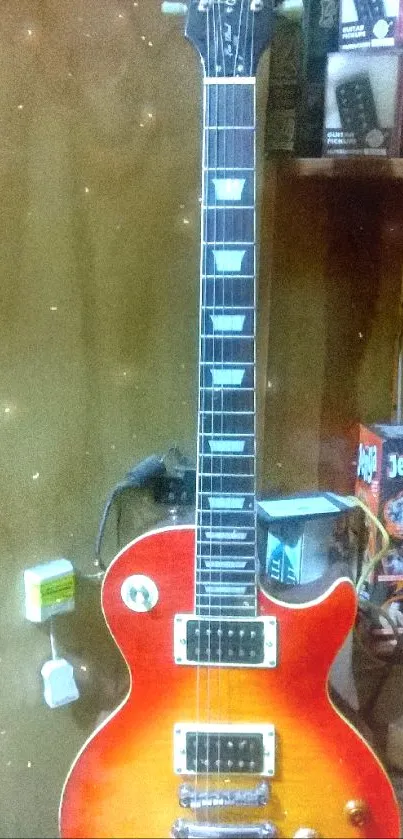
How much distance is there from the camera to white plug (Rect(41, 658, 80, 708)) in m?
1.00

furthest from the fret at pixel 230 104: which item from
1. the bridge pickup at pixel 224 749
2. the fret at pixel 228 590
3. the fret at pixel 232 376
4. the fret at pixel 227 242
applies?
the bridge pickup at pixel 224 749

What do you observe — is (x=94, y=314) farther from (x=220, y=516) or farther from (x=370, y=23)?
(x=370, y=23)

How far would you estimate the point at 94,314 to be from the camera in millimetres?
953

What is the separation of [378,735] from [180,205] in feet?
2.04

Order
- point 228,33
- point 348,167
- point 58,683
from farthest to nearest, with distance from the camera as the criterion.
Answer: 1. point 58,683
2. point 348,167
3. point 228,33

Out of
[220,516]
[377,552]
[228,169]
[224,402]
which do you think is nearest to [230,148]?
[228,169]

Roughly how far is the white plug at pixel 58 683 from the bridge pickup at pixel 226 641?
23cm

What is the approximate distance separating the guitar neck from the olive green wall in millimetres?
136

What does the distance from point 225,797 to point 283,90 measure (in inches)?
28.2

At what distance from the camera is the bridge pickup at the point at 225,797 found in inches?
31.9

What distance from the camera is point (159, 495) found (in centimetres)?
97

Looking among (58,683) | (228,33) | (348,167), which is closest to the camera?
(228,33)

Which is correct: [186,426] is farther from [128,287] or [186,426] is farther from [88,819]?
[88,819]

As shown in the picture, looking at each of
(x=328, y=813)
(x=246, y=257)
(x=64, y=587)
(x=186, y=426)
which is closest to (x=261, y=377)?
(x=186, y=426)
